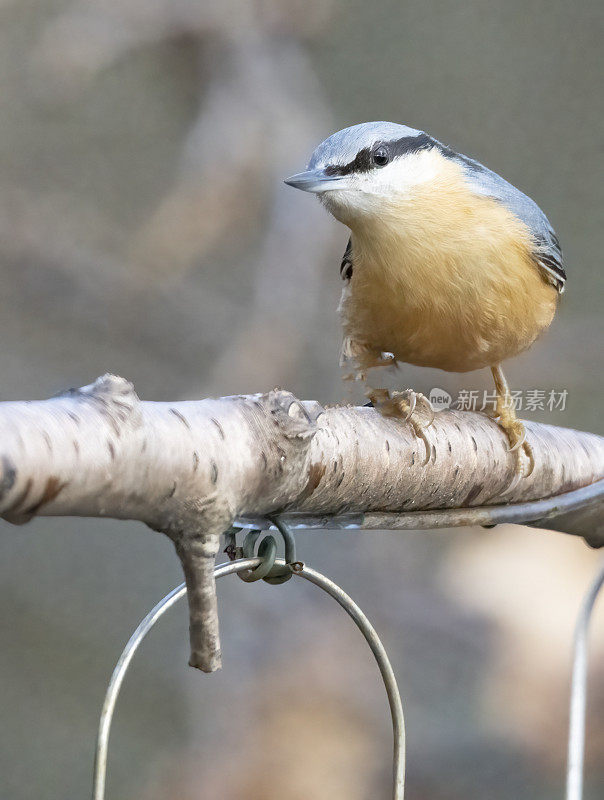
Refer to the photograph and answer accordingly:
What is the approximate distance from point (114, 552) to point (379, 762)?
0.88 metres

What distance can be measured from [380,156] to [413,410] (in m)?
0.30

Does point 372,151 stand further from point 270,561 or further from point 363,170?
point 270,561

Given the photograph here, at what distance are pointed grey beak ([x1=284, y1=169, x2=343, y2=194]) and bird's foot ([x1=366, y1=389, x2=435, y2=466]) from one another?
10.5 inches

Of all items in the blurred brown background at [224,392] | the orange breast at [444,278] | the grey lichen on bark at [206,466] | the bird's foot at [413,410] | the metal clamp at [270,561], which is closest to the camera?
the grey lichen on bark at [206,466]

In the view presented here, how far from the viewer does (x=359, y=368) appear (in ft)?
4.52

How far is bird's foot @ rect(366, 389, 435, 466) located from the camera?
1100mm

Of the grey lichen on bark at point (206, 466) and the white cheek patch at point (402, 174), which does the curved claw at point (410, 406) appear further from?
the white cheek patch at point (402, 174)

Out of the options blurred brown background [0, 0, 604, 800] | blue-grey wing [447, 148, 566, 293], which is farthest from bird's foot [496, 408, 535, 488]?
blurred brown background [0, 0, 604, 800]

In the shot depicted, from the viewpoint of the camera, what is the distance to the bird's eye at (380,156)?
3.83 feet

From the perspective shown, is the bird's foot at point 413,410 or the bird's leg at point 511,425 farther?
the bird's leg at point 511,425

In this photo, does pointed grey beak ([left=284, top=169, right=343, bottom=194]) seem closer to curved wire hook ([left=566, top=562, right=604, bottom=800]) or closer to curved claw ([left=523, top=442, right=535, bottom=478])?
curved claw ([left=523, top=442, right=535, bottom=478])

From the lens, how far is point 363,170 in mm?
1160

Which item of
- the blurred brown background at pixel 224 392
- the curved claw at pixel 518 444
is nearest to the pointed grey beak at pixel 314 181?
the curved claw at pixel 518 444

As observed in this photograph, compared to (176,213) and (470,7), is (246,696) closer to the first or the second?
(176,213)
